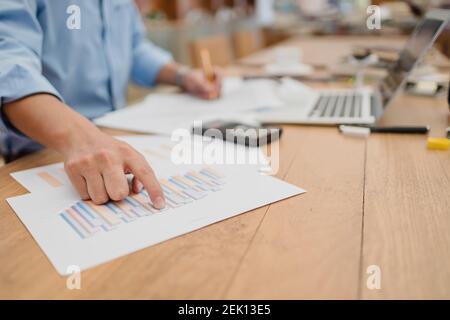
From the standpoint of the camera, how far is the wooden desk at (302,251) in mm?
372

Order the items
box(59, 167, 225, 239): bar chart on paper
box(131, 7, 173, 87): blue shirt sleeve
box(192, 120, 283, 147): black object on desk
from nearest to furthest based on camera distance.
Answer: box(59, 167, 225, 239): bar chart on paper, box(192, 120, 283, 147): black object on desk, box(131, 7, 173, 87): blue shirt sleeve

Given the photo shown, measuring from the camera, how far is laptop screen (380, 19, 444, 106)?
81 centimetres

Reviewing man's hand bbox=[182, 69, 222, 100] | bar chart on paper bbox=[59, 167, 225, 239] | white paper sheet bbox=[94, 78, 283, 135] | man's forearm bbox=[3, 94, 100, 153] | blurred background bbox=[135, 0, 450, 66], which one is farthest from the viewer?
blurred background bbox=[135, 0, 450, 66]

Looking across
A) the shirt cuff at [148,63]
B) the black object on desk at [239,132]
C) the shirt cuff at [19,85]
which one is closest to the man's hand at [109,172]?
the shirt cuff at [19,85]

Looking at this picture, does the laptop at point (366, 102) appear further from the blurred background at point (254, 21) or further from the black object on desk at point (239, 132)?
the blurred background at point (254, 21)

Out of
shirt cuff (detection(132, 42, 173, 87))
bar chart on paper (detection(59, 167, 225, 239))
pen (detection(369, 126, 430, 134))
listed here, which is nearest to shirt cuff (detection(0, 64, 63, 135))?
bar chart on paper (detection(59, 167, 225, 239))

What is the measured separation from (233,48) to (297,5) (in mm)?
2198

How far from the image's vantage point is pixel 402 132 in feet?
2.65

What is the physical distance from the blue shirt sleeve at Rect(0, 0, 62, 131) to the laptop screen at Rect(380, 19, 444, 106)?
63 cm

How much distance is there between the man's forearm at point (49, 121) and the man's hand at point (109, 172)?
0.04m

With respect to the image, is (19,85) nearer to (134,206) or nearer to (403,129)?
(134,206)

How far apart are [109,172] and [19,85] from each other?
0.76 ft

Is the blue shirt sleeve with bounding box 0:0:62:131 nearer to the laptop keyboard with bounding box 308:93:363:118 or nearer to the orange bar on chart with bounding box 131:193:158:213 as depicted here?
the orange bar on chart with bounding box 131:193:158:213
